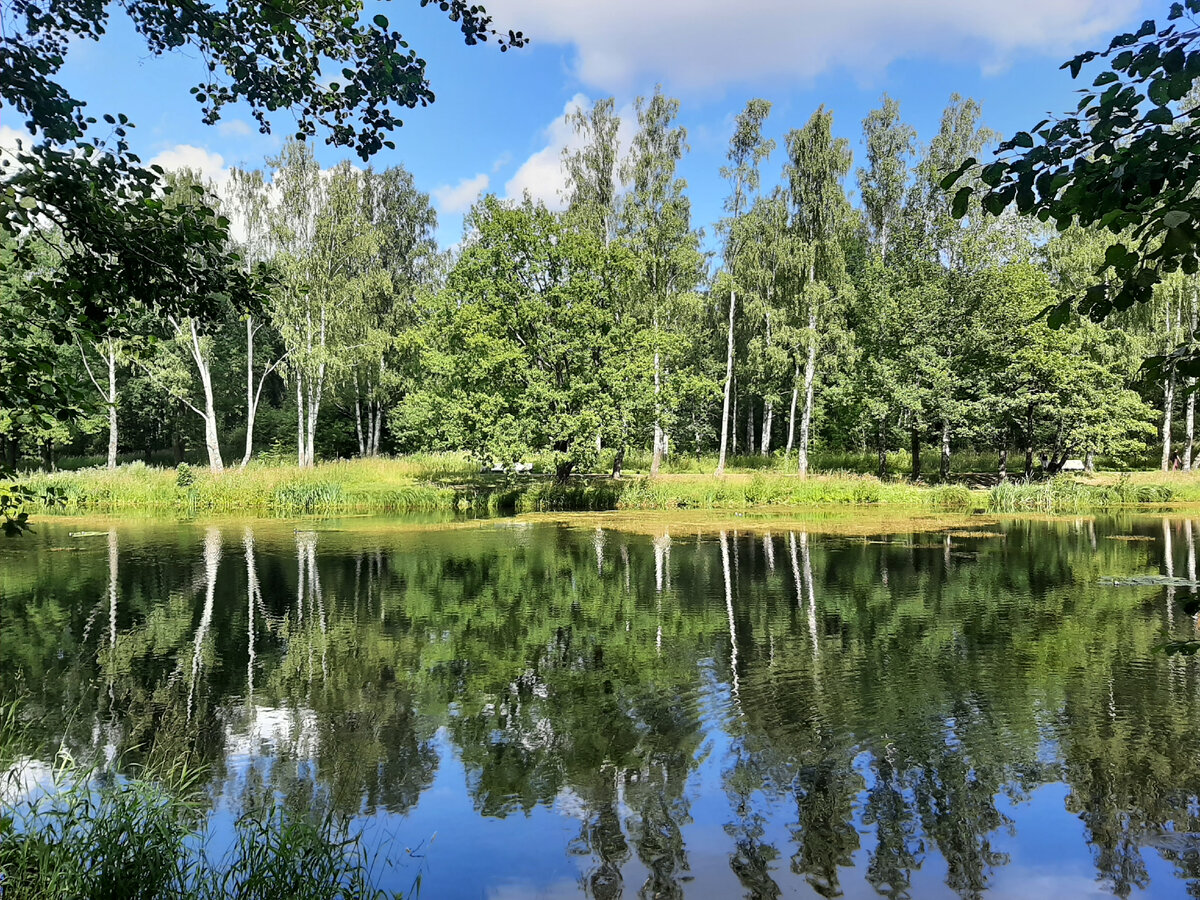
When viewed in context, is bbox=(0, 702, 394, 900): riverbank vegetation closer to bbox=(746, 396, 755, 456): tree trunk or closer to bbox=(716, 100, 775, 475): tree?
bbox=(716, 100, 775, 475): tree

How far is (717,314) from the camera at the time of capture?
1654 inches

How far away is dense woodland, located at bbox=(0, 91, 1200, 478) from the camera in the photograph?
97.2 feet

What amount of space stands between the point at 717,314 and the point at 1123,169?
40.1 meters

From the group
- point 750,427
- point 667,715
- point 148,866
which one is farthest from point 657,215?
point 148,866

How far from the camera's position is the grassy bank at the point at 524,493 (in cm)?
2819

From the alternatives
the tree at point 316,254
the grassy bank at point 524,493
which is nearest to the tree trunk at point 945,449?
the grassy bank at point 524,493

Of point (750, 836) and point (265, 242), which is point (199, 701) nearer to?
point (750, 836)

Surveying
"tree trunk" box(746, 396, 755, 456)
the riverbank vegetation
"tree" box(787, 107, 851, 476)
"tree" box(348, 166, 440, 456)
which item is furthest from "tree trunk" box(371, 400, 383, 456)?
the riverbank vegetation

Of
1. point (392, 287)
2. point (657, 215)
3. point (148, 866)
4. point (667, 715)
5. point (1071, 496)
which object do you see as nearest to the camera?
point (148, 866)

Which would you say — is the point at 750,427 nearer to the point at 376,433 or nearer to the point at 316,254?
the point at 376,433

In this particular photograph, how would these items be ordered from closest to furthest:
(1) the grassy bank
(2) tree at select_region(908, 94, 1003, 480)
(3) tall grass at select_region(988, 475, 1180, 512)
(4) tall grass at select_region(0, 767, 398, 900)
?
(4) tall grass at select_region(0, 767, 398, 900)
(1) the grassy bank
(3) tall grass at select_region(988, 475, 1180, 512)
(2) tree at select_region(908, 94, 1003, 480)

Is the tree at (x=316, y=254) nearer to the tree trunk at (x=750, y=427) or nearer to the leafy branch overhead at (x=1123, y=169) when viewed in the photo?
the tree trunk at (x=750, y=427)

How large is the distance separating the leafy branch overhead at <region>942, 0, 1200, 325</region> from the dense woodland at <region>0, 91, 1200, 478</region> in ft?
84.1

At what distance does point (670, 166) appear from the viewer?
1403 inches
